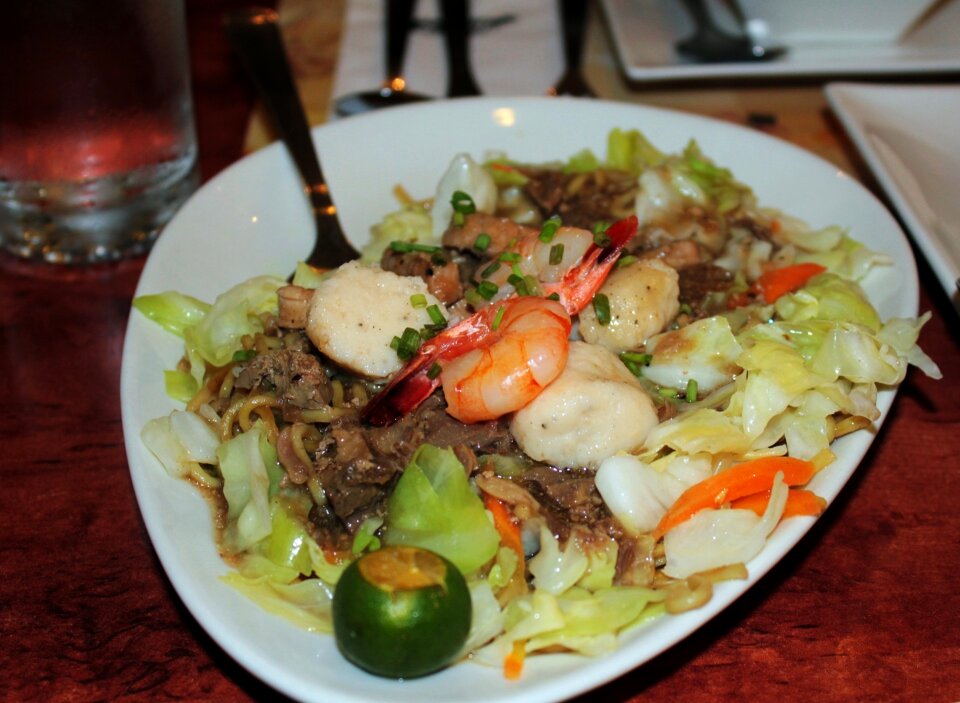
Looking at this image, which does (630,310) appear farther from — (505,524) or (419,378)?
(505,524)

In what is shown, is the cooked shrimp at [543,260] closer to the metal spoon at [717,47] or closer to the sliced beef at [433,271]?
the sliced beef at [433,271]

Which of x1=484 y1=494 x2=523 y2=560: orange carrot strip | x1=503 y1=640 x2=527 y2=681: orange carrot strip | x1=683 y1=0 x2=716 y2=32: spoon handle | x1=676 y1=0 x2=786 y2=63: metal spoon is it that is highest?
x1=503 y1=640 x2=527 y2=681: orange carrot strip

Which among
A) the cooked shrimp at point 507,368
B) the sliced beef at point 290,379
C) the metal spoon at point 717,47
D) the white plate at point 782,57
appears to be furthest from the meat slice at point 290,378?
the metal spoon at point 717,47

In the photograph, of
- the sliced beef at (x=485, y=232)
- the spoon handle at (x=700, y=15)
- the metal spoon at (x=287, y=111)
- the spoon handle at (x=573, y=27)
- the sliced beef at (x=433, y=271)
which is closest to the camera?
the sliced beef at (x=433, y=271)

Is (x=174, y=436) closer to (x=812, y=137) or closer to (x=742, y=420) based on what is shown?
(x=742, y=420)

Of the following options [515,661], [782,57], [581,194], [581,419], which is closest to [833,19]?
[782,57]

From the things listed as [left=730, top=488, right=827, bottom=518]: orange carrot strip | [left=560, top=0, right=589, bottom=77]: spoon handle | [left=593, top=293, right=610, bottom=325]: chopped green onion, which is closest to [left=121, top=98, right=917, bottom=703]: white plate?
[left=730, top=488, right=827, bottom=518]: orange carrot strip

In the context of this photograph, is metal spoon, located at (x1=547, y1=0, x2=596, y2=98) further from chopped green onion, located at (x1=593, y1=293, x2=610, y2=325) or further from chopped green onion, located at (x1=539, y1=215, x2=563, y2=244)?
chopped green onion, located at (x1=593, y1=293, x2=610, y2=325)
